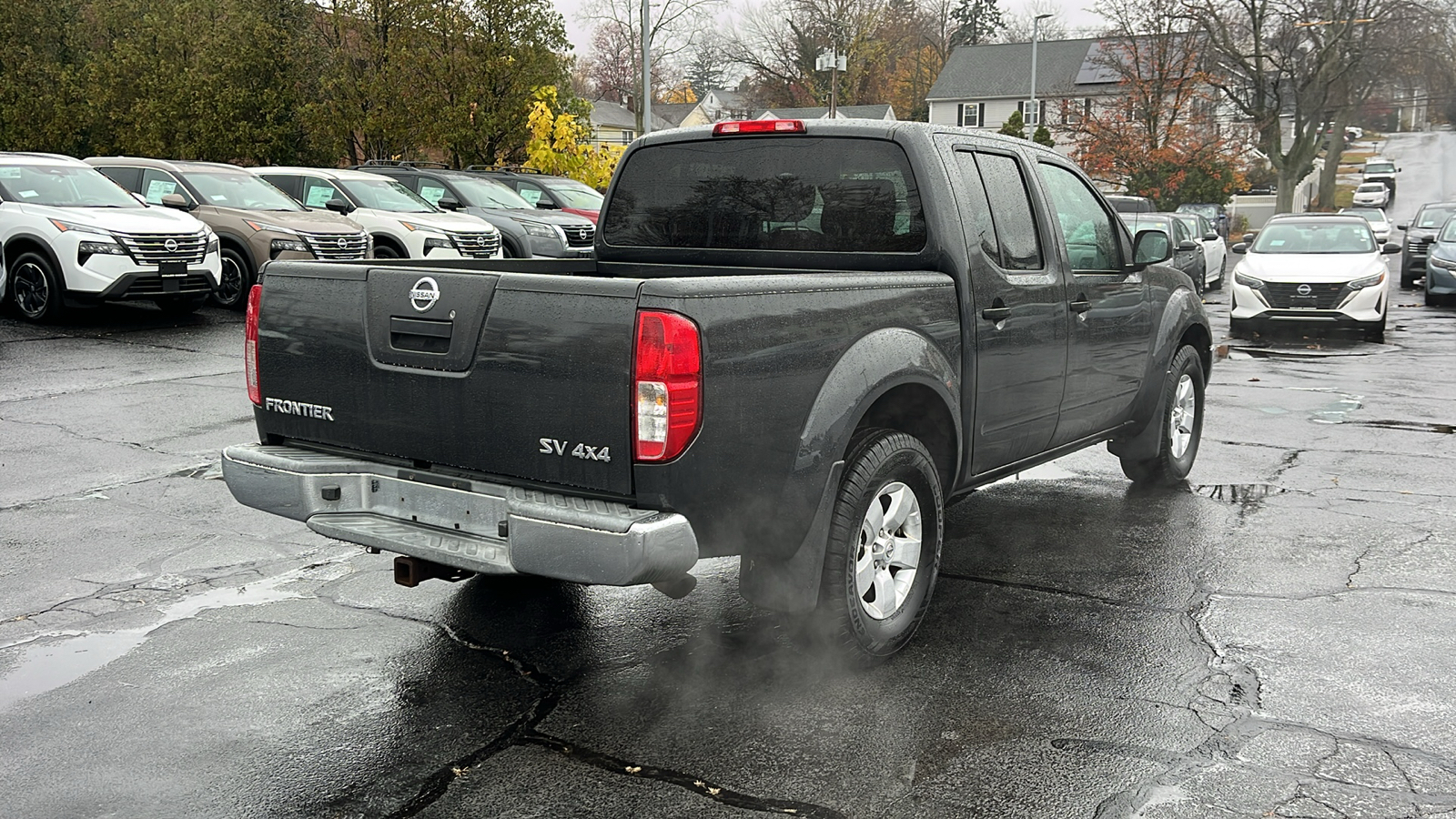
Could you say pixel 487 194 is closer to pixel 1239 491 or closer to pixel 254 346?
pixel 1239 491

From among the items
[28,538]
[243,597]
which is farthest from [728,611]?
[28,538]

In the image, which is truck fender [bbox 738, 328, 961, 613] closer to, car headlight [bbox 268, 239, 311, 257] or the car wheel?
car headlight [bbox 268, 239, 311, 257]

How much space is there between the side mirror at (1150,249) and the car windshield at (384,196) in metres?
13.7

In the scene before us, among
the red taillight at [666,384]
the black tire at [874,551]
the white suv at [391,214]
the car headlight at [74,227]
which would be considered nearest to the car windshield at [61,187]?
the car headlight at [74,227]

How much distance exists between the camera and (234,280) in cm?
1619

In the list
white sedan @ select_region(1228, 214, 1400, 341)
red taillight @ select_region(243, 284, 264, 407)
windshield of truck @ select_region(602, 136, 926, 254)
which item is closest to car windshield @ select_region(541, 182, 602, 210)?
white sedan @ select_region(1228, 214, 1400, 341)

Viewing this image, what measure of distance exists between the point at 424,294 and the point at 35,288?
1231 centimetres

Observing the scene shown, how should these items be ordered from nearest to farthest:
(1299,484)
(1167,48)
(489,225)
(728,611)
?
(728,611), (1299,484), (489,225), (1167,48)

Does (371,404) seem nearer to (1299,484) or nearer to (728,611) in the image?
(728,611)

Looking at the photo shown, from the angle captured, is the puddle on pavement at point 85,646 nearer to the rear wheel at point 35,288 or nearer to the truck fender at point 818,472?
the truck fender at point 818,472

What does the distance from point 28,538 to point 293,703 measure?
2.77 metres

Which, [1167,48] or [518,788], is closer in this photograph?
[518,788]

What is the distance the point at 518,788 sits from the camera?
11.6 ft

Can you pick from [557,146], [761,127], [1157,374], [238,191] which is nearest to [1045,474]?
[1157,374]
